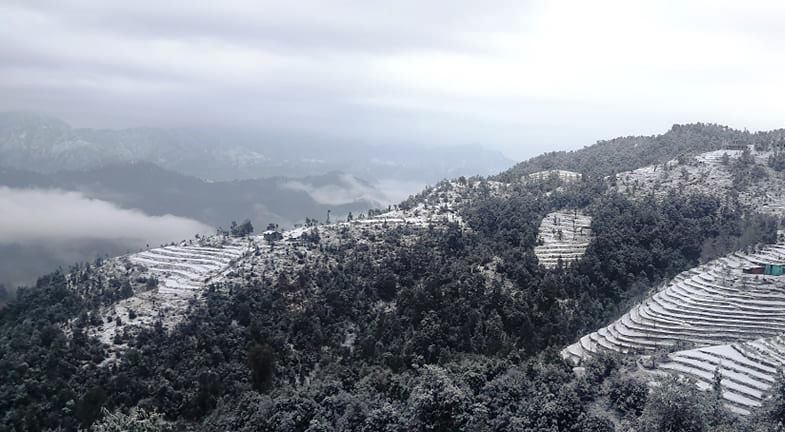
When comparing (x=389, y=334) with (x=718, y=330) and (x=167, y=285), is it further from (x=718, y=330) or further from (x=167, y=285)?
(x=167, y=285)

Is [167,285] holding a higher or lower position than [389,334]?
higher

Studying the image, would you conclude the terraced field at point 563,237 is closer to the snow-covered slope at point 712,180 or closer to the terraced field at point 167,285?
the snow-covered slope at point 712,180

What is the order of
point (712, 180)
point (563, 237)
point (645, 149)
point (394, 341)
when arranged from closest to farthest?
point (394, 341), point (563, 237), point (712, 180), point (645, 149)

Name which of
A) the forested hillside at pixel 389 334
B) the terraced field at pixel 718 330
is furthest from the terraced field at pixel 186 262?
the terraced field at pixel 718 330

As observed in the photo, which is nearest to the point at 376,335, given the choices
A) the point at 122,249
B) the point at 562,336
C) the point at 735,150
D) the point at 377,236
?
the point at 562,336

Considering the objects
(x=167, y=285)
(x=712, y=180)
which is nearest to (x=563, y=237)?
(x=712, y=180)

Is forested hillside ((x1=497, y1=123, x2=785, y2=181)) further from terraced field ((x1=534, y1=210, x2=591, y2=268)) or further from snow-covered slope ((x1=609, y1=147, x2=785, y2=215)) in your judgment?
terraced field ((x1=534, y1=210, x2=591, y2=268))
